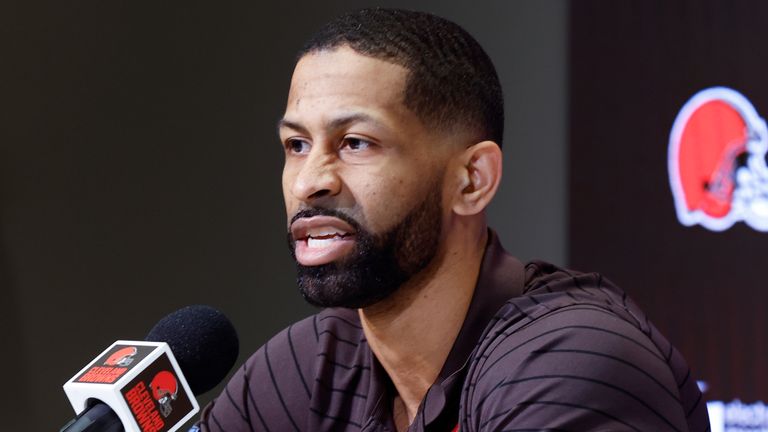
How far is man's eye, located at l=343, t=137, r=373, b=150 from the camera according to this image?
1.18 metres

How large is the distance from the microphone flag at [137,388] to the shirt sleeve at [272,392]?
351mm

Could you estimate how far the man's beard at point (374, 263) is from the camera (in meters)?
1.17

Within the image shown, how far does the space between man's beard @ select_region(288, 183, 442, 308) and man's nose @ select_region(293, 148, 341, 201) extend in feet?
0.06

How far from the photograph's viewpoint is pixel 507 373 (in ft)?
3.37

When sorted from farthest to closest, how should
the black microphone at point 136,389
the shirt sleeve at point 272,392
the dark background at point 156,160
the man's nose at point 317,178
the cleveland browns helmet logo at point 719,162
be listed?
the cleveland browns helmet logo at point 719,162, the dark background at point 156,160, the shirt sleeve at point 272,392, the man's nose at point 317,178, the black microphone at point 136,389

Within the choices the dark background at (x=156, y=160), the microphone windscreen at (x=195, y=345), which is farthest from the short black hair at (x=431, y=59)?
the dark background at (x=156, y=160)

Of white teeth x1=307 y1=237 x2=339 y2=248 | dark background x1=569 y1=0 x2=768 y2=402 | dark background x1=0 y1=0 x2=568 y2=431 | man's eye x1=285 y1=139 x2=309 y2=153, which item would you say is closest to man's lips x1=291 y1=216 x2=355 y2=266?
white teeth x1=307 y1=237 x2=339 y2=248

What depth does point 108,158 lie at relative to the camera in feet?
7.48

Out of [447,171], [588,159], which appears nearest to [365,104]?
[447,171]

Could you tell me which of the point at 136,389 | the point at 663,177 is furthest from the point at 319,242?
the point at 663,177

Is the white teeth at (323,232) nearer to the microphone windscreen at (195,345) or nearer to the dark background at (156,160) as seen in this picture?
the microphone windscreen at (195,345)

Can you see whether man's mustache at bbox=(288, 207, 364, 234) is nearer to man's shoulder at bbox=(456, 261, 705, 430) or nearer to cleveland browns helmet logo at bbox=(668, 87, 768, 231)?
man's shoulder at bbox=(456, 261, 705, 430)

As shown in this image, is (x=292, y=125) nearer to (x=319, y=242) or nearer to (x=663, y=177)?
(x=319, y=242)

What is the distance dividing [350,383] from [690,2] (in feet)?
5.57
